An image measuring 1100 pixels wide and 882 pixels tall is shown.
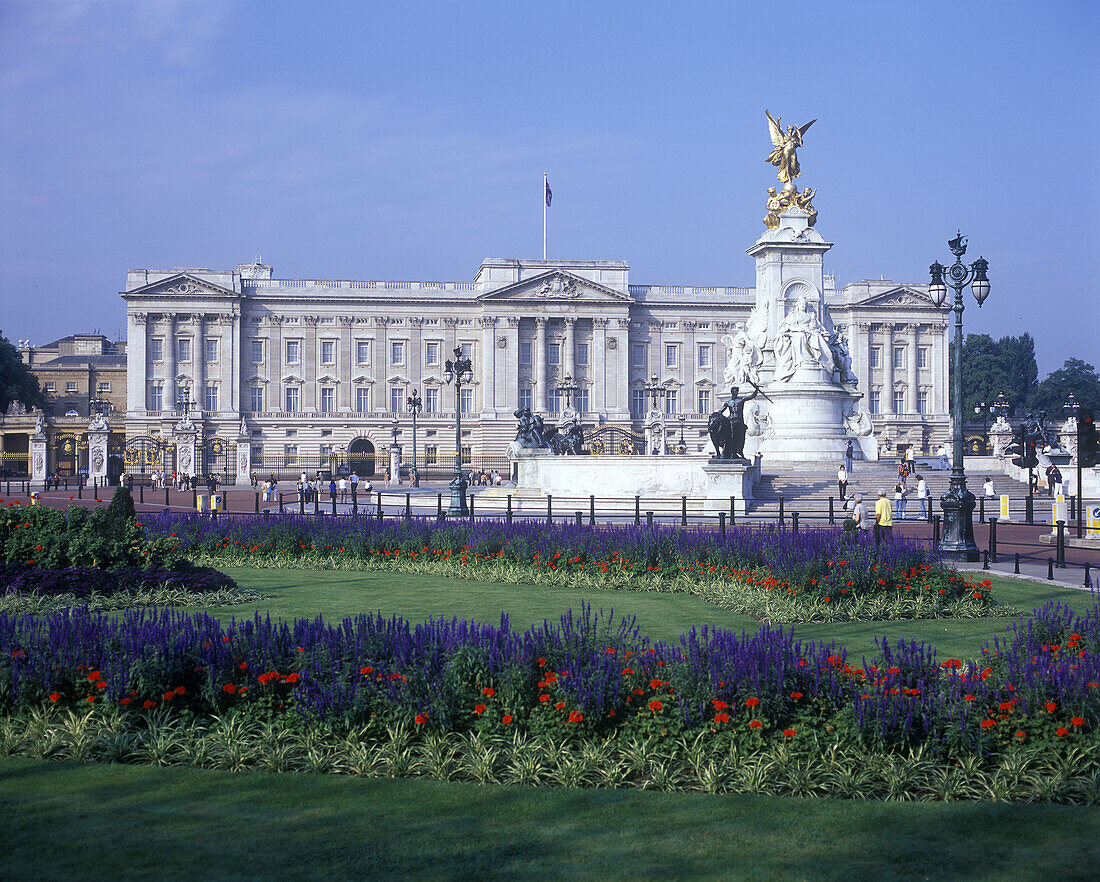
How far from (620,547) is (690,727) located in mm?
10352

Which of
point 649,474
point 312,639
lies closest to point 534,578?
point 312,639

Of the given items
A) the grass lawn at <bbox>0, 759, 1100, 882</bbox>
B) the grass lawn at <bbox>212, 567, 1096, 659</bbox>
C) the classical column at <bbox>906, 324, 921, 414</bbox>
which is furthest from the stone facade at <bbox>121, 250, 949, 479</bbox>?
the grass lawn at <bbox>0, 759, 1100, 882</bbox>

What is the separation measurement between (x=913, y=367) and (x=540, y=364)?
36248 mm

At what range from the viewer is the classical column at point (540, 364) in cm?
10131

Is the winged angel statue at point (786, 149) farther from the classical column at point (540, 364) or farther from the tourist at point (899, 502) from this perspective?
the classical column at point (540, 364)

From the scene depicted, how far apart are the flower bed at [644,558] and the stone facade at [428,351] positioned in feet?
253

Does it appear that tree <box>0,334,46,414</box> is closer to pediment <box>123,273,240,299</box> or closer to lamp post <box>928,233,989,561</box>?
Answer: pediment <box>123,273,240,299</box>

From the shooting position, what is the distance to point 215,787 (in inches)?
276

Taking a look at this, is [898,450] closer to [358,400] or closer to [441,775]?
[358,400]

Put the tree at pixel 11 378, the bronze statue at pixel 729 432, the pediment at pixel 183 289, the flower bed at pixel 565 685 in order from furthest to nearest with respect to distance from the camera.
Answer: the tree at pixel 11 378, the pediment at pixel 183 289, the bronze statue at pixel 729 432, the flower bed at pixel 565 685

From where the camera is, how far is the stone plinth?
1372 inches

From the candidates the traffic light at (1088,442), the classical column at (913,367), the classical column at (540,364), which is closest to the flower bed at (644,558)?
the traffic light at (1088,442)

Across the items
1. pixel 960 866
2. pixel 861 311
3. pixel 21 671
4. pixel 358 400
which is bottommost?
pixel 960 866

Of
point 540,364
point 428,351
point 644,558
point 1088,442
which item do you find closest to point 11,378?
point 428,351
